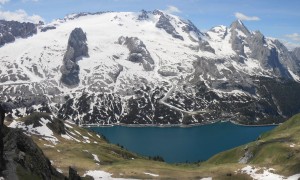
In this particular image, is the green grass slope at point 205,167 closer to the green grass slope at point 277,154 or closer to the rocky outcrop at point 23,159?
the green grass slope at point 277,154

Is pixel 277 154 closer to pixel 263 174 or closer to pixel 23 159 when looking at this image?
pixel 263 174

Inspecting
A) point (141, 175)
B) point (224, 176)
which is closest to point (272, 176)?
point (224, 176)

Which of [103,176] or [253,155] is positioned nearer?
[103,176]

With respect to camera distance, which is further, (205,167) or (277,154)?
(205,167)

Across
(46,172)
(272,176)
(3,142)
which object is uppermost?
(3,142)

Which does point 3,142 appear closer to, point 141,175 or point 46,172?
point 46,172

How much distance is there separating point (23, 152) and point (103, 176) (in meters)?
53.8

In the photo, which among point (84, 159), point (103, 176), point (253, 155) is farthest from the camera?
point (253, 155)

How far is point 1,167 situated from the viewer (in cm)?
4547

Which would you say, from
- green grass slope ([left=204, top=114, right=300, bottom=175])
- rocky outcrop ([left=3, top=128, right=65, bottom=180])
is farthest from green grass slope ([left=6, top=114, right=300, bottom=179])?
rocky outcrop ([left=3, top=128, right=65, bottom=180])

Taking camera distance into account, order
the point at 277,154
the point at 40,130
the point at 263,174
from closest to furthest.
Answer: the point at 263,174
the point at 277,154
the point at 40,130

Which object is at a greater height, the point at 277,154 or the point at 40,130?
the point at 40,130

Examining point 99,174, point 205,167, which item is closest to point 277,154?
point 205,167

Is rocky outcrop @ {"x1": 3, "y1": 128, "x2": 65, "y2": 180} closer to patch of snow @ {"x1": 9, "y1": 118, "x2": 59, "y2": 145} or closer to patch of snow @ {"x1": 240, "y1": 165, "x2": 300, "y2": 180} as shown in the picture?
patch of snow @ {"x1": 240, "y1": 165, "x2": 300, "y2": 180}
